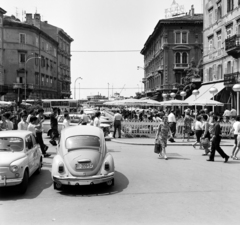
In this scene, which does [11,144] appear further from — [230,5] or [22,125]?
[230,5]

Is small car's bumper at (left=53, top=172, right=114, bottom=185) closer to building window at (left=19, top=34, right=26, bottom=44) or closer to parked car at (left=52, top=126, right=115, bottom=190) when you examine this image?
parked car at (left=52, top=126, right=115, bottom=190)

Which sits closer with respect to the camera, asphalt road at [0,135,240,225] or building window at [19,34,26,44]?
asphalt road at [0,135,240,225]

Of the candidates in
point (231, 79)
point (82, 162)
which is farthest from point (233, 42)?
point (82, 162)

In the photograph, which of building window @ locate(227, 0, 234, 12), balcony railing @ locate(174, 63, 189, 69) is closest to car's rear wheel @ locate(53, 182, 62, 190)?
building window @ locate(227, 0, 234, 12)

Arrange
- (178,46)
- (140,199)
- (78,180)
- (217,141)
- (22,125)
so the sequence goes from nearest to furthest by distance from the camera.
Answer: (140,199) < (78,180) < (217,141) < (22,125) < (178,46)

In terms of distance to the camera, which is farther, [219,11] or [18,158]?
[219,11]

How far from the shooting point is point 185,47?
56.9m

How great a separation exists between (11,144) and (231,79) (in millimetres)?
23485

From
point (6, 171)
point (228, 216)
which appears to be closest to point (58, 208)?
point (6, 171)

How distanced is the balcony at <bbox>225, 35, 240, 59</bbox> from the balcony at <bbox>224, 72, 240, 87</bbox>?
5.53 ft

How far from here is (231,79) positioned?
28.3 meters

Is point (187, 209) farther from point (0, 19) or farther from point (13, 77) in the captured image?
point (13, 77)

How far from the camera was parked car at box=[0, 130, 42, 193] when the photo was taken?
763 cm

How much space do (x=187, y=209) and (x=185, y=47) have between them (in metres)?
→ 52.7
